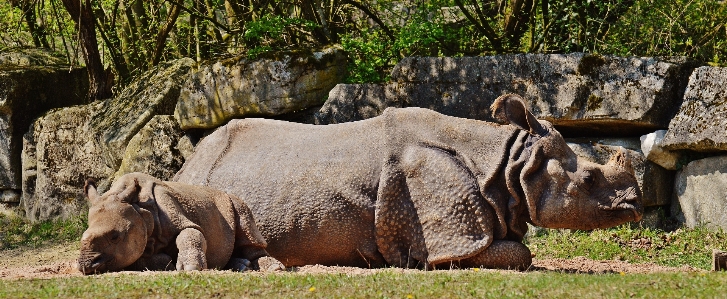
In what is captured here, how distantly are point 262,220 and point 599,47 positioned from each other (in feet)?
20.0

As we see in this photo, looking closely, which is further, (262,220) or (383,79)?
(383,79)

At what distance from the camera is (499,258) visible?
9.48m

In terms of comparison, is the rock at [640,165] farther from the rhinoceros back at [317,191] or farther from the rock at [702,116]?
the rhinoceros back at [317,191]

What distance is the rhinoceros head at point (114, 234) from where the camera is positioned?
866cm

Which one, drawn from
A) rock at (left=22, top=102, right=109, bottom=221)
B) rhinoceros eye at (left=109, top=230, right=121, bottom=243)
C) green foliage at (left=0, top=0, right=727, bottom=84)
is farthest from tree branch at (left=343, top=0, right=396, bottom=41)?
rhinoceros eye at (left=109, top=230, right=121, bottom=243)

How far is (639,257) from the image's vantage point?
11586mm

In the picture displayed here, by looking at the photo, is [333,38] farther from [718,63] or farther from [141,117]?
[718,63]

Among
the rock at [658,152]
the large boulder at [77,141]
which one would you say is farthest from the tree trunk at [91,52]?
the rock at [658,152]

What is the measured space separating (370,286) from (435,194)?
82.5 inches

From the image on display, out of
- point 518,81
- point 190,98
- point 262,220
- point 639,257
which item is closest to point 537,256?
A: point 639,257

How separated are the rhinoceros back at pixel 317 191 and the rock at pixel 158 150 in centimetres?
397

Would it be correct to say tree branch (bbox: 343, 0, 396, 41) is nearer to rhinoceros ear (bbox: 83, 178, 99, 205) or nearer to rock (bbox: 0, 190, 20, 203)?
rock (bbox: 0, 190, 20, 203)

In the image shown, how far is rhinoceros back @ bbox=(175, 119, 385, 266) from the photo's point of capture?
31.9ft

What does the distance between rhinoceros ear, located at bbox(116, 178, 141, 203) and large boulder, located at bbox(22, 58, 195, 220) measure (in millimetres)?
6446
